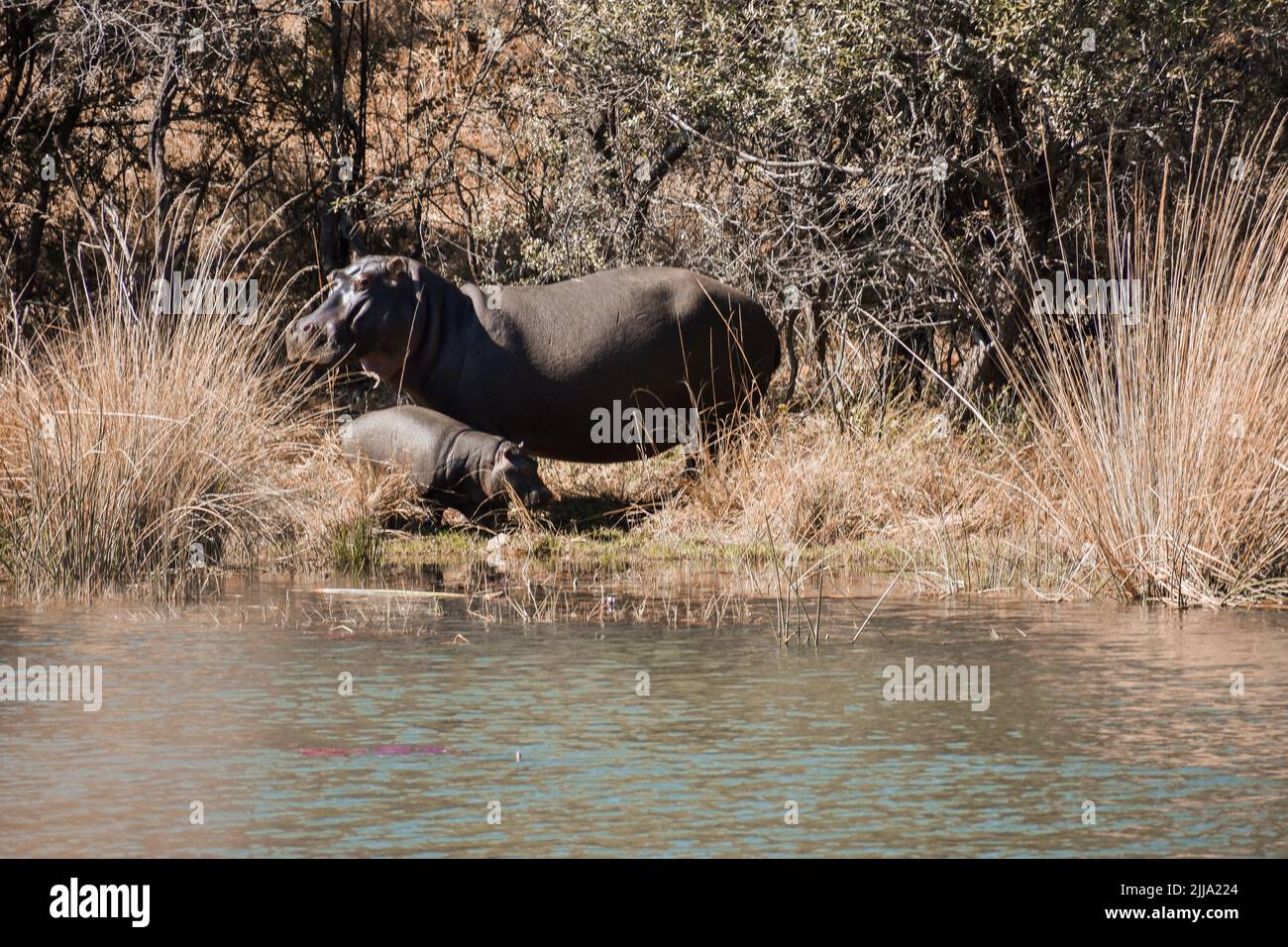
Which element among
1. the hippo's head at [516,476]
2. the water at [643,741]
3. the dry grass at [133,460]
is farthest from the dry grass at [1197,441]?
the dry grass at [133,460]

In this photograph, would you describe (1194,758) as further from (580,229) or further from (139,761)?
(580,229)

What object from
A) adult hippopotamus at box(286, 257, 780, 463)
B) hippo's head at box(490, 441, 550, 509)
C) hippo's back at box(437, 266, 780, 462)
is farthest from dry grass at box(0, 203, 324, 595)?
hippo's back at box(437, 266, 780, 462)

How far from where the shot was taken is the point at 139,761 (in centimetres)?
499

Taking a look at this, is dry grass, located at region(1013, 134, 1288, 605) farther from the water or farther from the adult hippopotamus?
the adult hippopotamus

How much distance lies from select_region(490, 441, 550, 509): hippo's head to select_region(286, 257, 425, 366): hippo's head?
3.27ft

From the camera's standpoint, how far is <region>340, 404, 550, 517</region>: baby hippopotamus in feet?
33.5

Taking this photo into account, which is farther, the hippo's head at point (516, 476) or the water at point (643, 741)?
the hippo's head at point (516, 476)

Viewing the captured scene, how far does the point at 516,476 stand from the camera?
33.5 feet

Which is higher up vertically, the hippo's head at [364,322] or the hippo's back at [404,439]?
the hippo's head at [364,322]

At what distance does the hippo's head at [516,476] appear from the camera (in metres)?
10.2

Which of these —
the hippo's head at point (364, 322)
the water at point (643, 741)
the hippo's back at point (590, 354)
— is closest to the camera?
the water at point (643, 741)

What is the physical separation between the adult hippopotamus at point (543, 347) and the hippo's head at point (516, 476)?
26.9 inches

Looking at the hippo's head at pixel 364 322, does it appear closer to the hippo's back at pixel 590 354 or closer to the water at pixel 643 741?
the hippo's back at pixel 590 354
